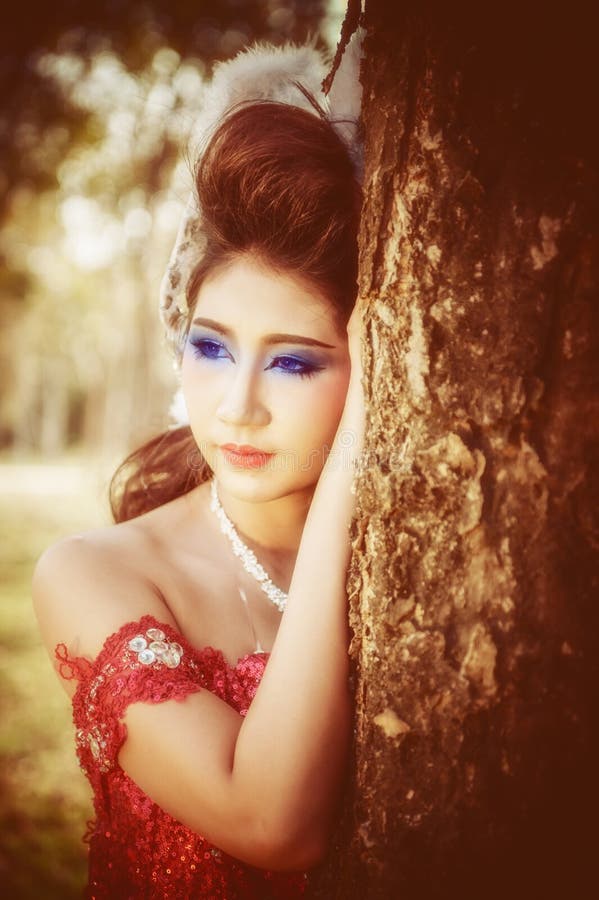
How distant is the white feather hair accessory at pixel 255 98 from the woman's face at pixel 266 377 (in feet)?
1.17

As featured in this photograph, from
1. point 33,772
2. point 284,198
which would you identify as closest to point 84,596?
point 284,198

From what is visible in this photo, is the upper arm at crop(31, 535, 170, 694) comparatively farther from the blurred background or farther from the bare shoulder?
the blurred background

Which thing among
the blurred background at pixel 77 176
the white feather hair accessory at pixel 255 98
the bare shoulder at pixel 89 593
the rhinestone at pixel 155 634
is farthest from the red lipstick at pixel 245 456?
the blurred background at pixel 77 176

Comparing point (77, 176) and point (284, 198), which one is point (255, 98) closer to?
point (284, 198)

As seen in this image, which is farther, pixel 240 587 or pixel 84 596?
pixel 240 587

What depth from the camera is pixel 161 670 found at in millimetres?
1636

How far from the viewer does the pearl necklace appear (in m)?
2.35

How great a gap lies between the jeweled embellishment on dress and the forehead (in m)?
0.84

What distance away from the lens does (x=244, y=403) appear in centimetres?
187

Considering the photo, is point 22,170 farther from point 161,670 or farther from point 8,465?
point 8,465

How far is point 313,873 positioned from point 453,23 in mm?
1681

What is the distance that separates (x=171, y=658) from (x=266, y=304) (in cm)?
97

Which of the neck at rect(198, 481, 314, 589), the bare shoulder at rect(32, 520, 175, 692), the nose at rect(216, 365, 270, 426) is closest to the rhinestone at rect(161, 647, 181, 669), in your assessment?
the bare shoulder at rect(32, 520, 175, 692)

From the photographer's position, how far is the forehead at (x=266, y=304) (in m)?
1.90
